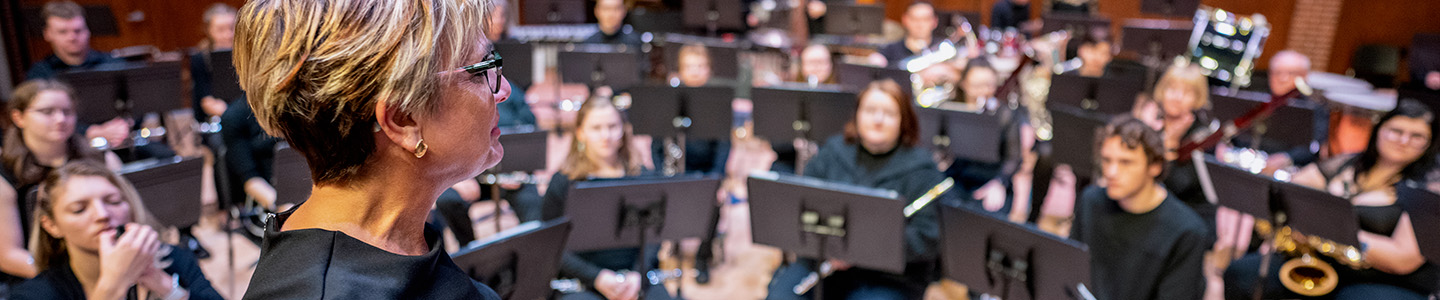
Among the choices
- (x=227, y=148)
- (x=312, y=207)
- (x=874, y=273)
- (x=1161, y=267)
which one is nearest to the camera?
(x=312, y=207)

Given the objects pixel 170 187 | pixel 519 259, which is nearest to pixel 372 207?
pixel 519 259

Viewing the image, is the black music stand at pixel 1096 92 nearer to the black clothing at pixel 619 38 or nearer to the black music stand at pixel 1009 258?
the black music stand at pixel 1009 258

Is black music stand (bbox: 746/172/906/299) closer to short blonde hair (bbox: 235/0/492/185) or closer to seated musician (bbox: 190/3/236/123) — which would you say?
short blonde hair (bbox: 235/0/492/185)

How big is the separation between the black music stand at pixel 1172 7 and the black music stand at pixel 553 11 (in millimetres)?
6206

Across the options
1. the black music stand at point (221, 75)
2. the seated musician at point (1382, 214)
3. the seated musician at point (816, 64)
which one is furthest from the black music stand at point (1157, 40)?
the black music stand at point (221, 75)

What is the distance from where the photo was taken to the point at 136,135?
5.14 m

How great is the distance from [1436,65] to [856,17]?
5074 millimetres

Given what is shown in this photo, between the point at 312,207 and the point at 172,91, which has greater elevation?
the point at 312,207

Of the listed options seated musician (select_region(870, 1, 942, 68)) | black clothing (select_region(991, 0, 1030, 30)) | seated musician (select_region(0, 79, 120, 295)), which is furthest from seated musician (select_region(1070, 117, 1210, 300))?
black clothing (select_region(991, 0, 1030, 30))

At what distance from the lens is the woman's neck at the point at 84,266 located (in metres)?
2.56

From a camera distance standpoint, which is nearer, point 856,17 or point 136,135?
point 136,135

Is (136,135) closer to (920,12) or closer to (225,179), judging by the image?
(225,179)

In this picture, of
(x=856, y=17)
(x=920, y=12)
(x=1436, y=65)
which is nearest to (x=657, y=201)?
(x=920, y=12)

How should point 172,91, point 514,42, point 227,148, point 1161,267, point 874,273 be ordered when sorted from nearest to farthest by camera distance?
point 1161,267 < point 874,273 < point 227,148 < point 172,91 < point 514,42
